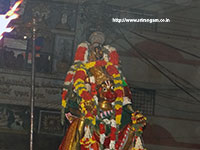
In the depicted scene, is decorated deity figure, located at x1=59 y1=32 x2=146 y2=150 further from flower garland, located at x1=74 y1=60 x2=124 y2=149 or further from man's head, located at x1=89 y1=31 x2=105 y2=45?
man's head, located at x1=89 y1=31 x2=105 y2=45

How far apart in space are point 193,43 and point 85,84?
3564 millimetres

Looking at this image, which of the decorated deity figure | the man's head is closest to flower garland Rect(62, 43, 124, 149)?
the decorated deity figure

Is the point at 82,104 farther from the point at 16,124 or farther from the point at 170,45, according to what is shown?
the point at 170,45

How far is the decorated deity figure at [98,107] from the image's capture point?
282 inches

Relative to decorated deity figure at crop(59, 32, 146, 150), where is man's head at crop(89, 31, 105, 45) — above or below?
above

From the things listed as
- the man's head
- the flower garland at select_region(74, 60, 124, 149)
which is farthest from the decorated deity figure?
the man's head

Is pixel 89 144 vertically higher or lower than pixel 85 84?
lower

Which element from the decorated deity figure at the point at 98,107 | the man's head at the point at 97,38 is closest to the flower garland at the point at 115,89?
→ the decorated deity figure at the point at 98,107

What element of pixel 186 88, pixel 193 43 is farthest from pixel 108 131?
pixel 193 43

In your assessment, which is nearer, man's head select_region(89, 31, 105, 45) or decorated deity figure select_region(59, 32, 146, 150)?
decorated deity figure select_region(59, 32, 146, 150)

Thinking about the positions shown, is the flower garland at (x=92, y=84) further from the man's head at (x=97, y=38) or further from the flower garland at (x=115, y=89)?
the man's head at (x=97, y=38)

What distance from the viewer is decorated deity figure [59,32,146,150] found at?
716cm

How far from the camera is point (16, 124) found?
8945mm

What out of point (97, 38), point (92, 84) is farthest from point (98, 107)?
point (97, 38)
